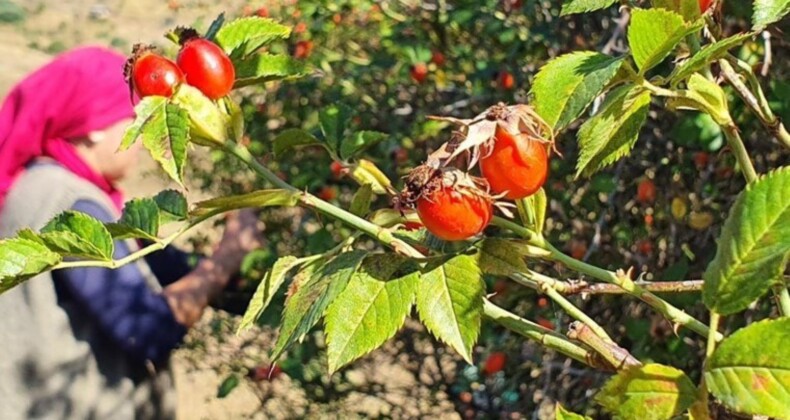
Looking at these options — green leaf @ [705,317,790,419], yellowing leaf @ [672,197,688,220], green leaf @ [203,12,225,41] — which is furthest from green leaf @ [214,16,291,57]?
yellowing leaf @ [672,197,688,220]

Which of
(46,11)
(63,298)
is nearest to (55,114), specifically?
(63,298)

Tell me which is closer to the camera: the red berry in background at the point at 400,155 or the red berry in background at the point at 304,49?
the red berry in background at the point at 400,155

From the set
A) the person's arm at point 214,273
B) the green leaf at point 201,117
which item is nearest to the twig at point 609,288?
the green leaf at point 201,117

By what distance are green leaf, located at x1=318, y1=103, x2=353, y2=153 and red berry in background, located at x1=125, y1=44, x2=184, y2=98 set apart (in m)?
0.19

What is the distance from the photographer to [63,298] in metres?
1.81

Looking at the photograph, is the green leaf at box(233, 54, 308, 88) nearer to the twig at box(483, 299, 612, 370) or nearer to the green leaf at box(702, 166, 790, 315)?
the twig at box(483, 299, 612, 370)

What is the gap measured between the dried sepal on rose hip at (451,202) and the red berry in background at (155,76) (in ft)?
0.62

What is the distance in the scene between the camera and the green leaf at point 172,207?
0.78 meters

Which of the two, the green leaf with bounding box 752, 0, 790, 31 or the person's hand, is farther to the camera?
the person's hand

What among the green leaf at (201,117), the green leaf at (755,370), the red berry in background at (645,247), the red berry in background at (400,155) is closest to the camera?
the green leaf at (755,370)

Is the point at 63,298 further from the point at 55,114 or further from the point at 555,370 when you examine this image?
the point at 555,370

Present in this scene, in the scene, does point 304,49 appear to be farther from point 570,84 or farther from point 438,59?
point 570,84

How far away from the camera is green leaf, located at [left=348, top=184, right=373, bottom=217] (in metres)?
0.77

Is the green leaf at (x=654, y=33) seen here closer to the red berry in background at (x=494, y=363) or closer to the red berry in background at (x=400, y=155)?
the red berry in background at (x=494, y=363)
